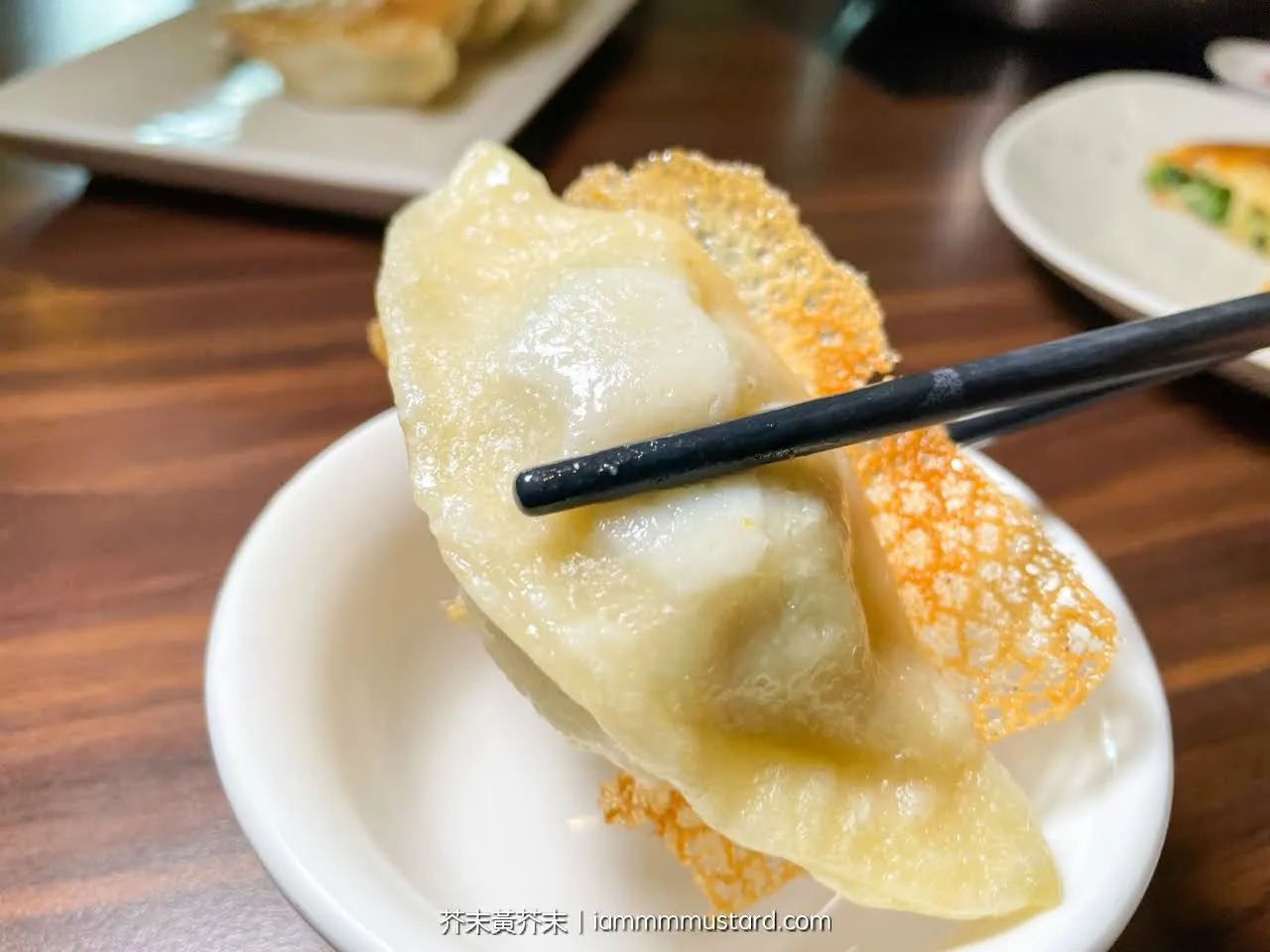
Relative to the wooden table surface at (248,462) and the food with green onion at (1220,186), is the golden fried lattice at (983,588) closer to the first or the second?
the wooden table surface at (248,462)

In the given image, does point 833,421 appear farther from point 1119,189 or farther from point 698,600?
point 1119,189

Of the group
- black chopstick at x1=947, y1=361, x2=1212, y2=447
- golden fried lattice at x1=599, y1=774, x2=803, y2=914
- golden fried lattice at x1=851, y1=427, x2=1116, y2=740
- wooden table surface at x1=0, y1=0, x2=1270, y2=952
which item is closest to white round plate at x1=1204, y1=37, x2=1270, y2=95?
wooden table surface at x1=0, y1=0, x2=1270, y2=952

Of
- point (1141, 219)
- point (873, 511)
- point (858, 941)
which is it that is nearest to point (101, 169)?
point (873, 511)

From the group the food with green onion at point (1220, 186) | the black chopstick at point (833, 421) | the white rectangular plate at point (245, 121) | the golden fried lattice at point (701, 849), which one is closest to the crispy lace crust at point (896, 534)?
the golden fried lattice at point (701, 849)

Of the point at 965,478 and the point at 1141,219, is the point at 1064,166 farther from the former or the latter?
the point at 965,478

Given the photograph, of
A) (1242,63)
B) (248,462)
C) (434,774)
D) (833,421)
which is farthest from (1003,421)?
(1242,63)

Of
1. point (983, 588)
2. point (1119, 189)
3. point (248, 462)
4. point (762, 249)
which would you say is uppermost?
point (762, 249)
